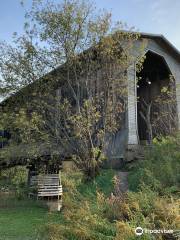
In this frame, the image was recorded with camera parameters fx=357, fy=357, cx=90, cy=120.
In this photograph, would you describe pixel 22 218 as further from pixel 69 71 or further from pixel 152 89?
pixel 152 89

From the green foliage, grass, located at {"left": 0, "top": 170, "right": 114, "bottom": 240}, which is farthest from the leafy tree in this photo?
the green foliage

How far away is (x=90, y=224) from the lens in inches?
214

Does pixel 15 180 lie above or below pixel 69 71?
below

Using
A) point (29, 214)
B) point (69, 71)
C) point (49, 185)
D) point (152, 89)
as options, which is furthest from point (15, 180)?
point (152, 89)

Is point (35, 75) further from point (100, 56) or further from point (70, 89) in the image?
point (100, 56)

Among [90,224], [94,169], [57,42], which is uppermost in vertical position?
[57,42]

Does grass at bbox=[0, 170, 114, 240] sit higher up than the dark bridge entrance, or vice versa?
the dark bridge entrance

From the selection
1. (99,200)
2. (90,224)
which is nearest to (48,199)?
(99,200)

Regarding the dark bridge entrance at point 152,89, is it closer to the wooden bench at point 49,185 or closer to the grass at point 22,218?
the wooden bench at point 49,185

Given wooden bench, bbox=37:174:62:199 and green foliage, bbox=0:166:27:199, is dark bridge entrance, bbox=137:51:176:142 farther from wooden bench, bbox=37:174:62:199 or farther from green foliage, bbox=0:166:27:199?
green foliage, bbox=0:166:27:199

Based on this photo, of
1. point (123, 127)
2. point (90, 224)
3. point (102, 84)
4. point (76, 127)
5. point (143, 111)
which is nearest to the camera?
point (90, 224)

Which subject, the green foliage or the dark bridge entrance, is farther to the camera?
the dark bridge entrance

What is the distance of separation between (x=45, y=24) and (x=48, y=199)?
569 centimetres

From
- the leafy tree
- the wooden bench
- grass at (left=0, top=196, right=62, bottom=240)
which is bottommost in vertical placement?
grass at (left=0, top=196, right=62, bottom=240)
